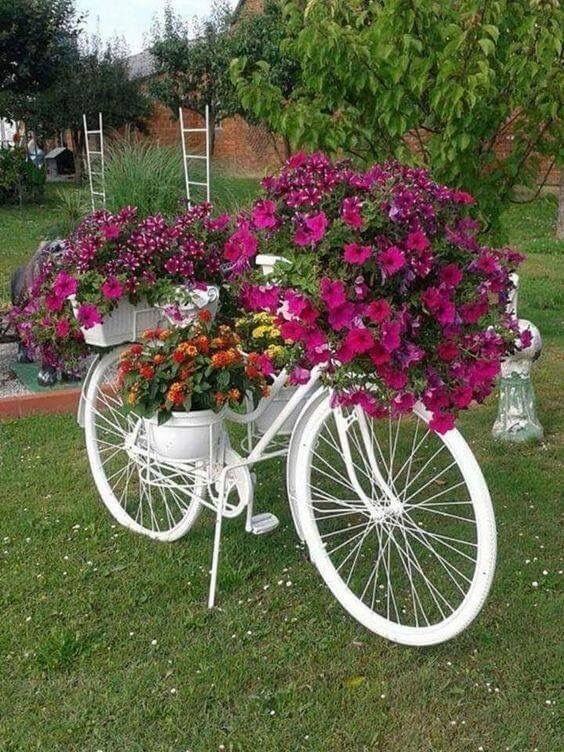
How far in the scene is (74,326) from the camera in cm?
329

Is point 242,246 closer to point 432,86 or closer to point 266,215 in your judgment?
point 266,215

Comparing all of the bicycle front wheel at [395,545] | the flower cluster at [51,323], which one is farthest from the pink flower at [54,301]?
the bicycle front wheel at [395,545]

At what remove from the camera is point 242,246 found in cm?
277

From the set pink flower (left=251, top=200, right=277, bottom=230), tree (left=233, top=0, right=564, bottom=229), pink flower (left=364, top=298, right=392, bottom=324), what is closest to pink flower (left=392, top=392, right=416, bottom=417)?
pink flower (left=364, top=298, right=392, bottom=324)

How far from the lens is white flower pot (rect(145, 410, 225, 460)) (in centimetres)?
300

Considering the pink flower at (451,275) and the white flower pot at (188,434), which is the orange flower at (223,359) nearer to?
the white flower pot at (188,434)

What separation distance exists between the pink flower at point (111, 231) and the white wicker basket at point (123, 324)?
0.77 feet

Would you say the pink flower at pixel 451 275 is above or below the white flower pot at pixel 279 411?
above

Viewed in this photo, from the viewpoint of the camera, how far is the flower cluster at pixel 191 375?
2926mm

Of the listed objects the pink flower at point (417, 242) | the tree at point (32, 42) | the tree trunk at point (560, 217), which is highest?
the tree at point (32, 42)

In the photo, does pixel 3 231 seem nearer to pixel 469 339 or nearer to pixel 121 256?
pixel 121 256

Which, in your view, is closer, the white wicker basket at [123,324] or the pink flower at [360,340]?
the pink flower at [360,340]

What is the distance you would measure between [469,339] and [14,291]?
4.79 m

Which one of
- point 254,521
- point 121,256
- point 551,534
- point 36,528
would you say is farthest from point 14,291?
point 551,534
